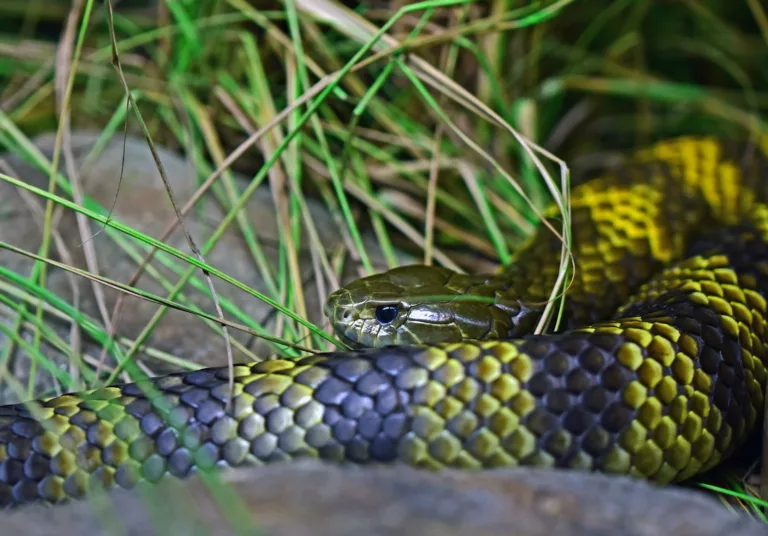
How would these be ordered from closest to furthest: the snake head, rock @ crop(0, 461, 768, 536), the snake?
rock @ crop(0, 461, 768, 536) → the snake → the snake head

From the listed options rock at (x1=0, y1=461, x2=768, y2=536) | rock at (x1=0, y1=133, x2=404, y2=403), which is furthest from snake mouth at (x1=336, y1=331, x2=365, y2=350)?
rock at (x1=0, y1=461, x2=768, y2=536)

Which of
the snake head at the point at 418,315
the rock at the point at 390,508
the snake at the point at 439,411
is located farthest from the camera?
the snake head at the point at 418,315

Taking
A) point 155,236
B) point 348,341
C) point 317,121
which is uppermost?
point 317,121

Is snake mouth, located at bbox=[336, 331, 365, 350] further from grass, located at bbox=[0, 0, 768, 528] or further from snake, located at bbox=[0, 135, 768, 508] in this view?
snake, located at bbox=[0, 135, 768, 508]

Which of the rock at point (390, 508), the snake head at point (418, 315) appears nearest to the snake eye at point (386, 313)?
the snake head at point (418, 315)

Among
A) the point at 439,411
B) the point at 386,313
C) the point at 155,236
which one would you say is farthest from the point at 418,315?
the point at 155,236

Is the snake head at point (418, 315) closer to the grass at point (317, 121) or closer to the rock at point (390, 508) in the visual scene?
the grass at point (317, 121)

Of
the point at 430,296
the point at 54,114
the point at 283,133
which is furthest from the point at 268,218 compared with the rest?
the point at 54,114

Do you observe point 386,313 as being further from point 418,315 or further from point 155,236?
point 155,236
